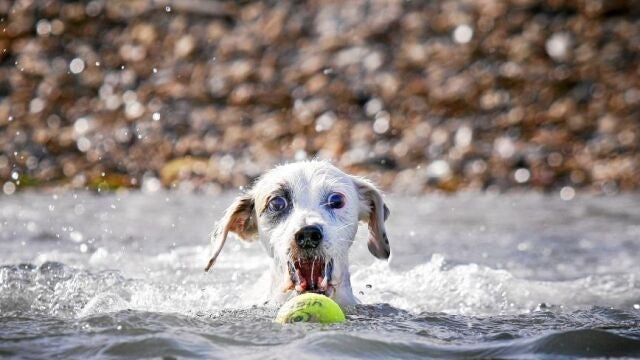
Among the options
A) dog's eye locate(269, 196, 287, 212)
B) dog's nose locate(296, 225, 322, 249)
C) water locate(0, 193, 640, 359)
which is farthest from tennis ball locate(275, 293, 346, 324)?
dog's eye locate(269, 196, 287, 212)

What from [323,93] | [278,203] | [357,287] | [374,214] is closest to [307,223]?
[278,203]

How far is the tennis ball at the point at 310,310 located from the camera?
5.99m

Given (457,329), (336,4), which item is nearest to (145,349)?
(457,329)

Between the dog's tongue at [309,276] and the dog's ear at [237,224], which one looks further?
the dog's ear at [237,224]

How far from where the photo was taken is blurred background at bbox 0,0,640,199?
68.1 feet

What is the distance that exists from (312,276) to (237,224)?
0.94m

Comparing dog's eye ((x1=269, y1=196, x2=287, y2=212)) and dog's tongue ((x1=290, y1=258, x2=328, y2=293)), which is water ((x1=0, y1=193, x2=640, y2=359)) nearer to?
dog's tongue ((x1=290, y1=258, x2=328, y2=293))

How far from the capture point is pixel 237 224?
289 inches

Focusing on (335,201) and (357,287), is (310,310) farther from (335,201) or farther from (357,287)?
(357,287)

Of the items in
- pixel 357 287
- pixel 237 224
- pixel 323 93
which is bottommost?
pixel 357 287

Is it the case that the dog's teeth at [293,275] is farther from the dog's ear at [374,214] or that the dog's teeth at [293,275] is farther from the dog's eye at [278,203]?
the dog's ear at [374,214]

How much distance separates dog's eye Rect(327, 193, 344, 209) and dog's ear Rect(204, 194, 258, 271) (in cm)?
62

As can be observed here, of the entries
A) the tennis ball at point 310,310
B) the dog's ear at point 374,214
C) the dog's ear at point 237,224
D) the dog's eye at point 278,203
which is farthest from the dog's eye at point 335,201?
the tennis ball at point 310,310

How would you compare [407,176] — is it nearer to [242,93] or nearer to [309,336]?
[242,93]
